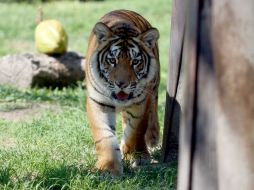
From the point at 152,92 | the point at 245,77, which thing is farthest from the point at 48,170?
the point at 245,77

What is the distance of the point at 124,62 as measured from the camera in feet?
15.4

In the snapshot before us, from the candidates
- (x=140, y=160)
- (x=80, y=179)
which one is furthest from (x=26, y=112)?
(x=80, y=179)

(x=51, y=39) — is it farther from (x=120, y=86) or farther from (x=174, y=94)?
(x=120, y=86)

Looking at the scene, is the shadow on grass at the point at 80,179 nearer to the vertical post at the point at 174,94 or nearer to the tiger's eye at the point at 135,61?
the vertical post at the point at 174,94

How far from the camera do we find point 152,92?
507 centimetres

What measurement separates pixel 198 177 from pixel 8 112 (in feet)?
14.3

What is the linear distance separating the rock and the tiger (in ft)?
12.1

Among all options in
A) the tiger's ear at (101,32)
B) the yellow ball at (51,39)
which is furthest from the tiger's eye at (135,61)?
the yellow ball at (51,39)

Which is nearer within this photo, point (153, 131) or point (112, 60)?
point (112, 60)

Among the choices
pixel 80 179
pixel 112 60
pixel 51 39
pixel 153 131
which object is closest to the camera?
pixel 80 179

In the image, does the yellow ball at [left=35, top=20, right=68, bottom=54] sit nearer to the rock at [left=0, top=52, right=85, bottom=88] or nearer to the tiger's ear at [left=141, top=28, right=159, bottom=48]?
the rock at [left=0, top=52, right=85, bottom=88]

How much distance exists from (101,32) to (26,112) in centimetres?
242

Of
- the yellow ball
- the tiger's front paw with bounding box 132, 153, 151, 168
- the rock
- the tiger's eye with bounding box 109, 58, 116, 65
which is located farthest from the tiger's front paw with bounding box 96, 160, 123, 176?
the yellow ball

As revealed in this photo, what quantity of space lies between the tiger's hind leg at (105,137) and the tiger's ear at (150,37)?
506mm
